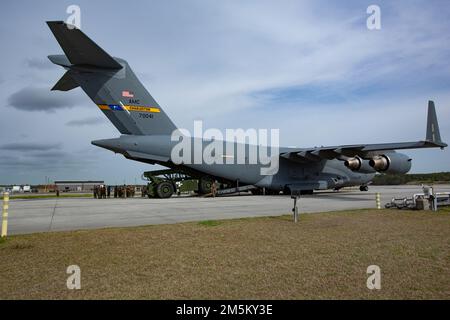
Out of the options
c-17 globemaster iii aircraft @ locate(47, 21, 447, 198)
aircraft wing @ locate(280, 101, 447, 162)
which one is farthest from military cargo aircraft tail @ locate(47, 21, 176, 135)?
aircraft wing @ locate(280, 101, 447, 162)

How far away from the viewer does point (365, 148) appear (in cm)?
2042

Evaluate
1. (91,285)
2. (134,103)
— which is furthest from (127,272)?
(134,103)

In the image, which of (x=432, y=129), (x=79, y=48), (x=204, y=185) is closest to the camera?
(x=79, y=48)

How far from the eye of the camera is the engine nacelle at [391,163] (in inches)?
840

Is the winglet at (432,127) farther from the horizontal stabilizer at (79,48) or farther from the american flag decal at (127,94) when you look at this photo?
the horizontal stabilizer at (79,48)

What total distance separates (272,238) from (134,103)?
1375 cm

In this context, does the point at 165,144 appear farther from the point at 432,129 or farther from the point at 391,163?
the point at 432,129

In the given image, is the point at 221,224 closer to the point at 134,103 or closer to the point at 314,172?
the point at 134,103

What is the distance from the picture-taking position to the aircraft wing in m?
18.1

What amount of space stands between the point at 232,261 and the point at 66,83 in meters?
16.3

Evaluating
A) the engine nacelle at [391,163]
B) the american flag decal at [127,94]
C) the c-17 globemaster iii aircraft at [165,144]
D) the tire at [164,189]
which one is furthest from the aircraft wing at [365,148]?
the american flag decal at [127,94]

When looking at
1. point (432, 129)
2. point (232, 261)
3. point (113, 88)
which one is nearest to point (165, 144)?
point (113, 88)

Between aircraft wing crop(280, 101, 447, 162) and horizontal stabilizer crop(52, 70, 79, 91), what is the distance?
1348cm
